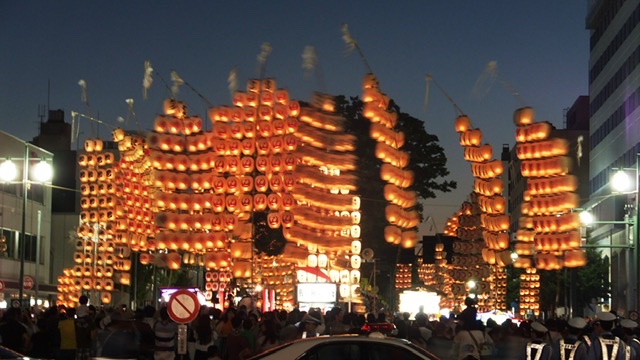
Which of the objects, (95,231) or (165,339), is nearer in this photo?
(165,339)

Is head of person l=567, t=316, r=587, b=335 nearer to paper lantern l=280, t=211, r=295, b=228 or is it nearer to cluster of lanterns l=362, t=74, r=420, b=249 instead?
paper lantern l=280, t=211, r=295, b=228

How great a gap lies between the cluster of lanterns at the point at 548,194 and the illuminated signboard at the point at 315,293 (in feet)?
54.8

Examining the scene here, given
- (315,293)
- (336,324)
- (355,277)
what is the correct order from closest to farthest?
(336,324)
(315,293)
(355,277)

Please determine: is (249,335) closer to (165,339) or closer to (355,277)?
(165,339)

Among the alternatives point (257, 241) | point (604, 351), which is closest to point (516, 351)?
point (604, 351)

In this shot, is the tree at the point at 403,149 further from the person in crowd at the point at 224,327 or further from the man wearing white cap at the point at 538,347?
the man wearing white cap at the point at 538,347

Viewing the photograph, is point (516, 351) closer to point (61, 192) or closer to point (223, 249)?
point (223, 249)

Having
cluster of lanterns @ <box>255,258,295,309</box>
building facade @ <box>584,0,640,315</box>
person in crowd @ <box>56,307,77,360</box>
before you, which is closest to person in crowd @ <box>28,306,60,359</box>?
person in crowd @ <box>56,307,77,360</box>

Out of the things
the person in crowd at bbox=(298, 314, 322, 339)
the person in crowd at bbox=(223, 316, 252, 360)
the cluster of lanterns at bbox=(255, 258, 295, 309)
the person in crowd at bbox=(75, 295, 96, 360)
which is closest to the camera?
the person in crowd at bbox=(223, 316, 252, 360)

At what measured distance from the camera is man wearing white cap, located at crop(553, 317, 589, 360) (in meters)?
14.2

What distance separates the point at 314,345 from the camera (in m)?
14.3

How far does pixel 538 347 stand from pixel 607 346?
80 cm

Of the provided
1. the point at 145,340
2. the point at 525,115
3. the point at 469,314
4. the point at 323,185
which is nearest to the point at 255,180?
the point at 323,185

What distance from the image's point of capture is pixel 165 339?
2098 cm
